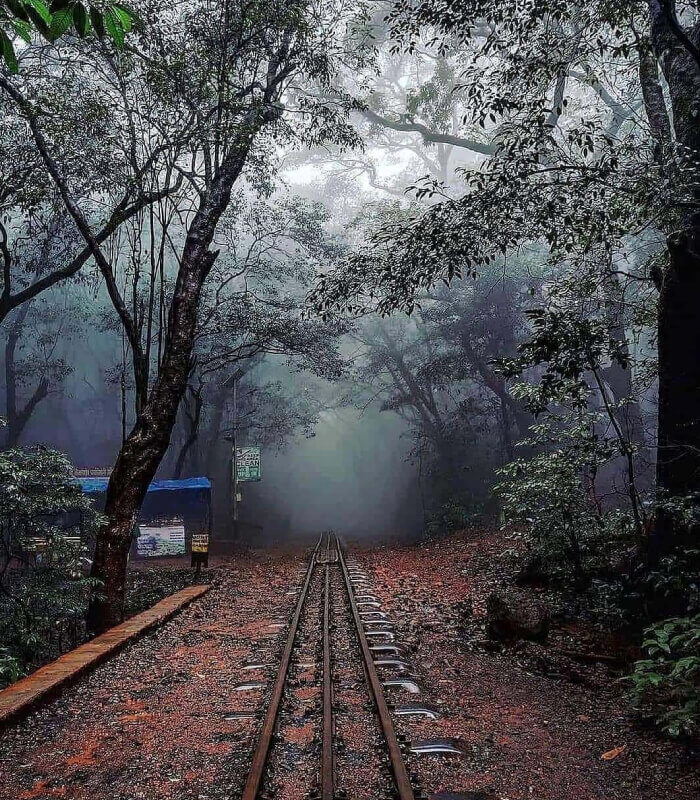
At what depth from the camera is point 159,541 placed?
18906 mm

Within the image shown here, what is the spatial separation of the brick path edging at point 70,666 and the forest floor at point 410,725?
120mm

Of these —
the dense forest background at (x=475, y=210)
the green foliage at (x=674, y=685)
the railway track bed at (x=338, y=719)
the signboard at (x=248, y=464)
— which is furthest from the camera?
the signboard at (x=248, y=464)

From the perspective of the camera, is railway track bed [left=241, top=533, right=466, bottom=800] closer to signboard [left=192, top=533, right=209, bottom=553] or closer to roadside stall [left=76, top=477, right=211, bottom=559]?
signboard [left=192, top=533, right=209, bottom=553]

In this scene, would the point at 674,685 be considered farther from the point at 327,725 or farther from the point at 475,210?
the point at 475,210

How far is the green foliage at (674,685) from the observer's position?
4.22 m

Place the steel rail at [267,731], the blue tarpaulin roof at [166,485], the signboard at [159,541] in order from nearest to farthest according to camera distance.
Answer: the steel rail at [267,731]
the signboard at [159,541]
the blue tarpaulin roof at [166,485]

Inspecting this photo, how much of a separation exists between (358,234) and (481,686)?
29318 millimetres

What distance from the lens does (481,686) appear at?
5898 millimetres

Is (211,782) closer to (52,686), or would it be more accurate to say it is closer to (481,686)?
(52,686)

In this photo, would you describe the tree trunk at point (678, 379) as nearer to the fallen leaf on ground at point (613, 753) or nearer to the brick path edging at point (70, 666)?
the fallen leaf on ground at point (613, 753)

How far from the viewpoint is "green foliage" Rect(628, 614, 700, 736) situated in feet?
13.9

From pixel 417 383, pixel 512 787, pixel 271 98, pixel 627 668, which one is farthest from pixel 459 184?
pixel 512 787

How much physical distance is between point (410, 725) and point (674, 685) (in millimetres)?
2212

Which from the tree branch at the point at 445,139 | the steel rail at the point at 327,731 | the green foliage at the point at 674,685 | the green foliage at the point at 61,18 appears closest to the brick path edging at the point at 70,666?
the steel rail at the point at 327,731
